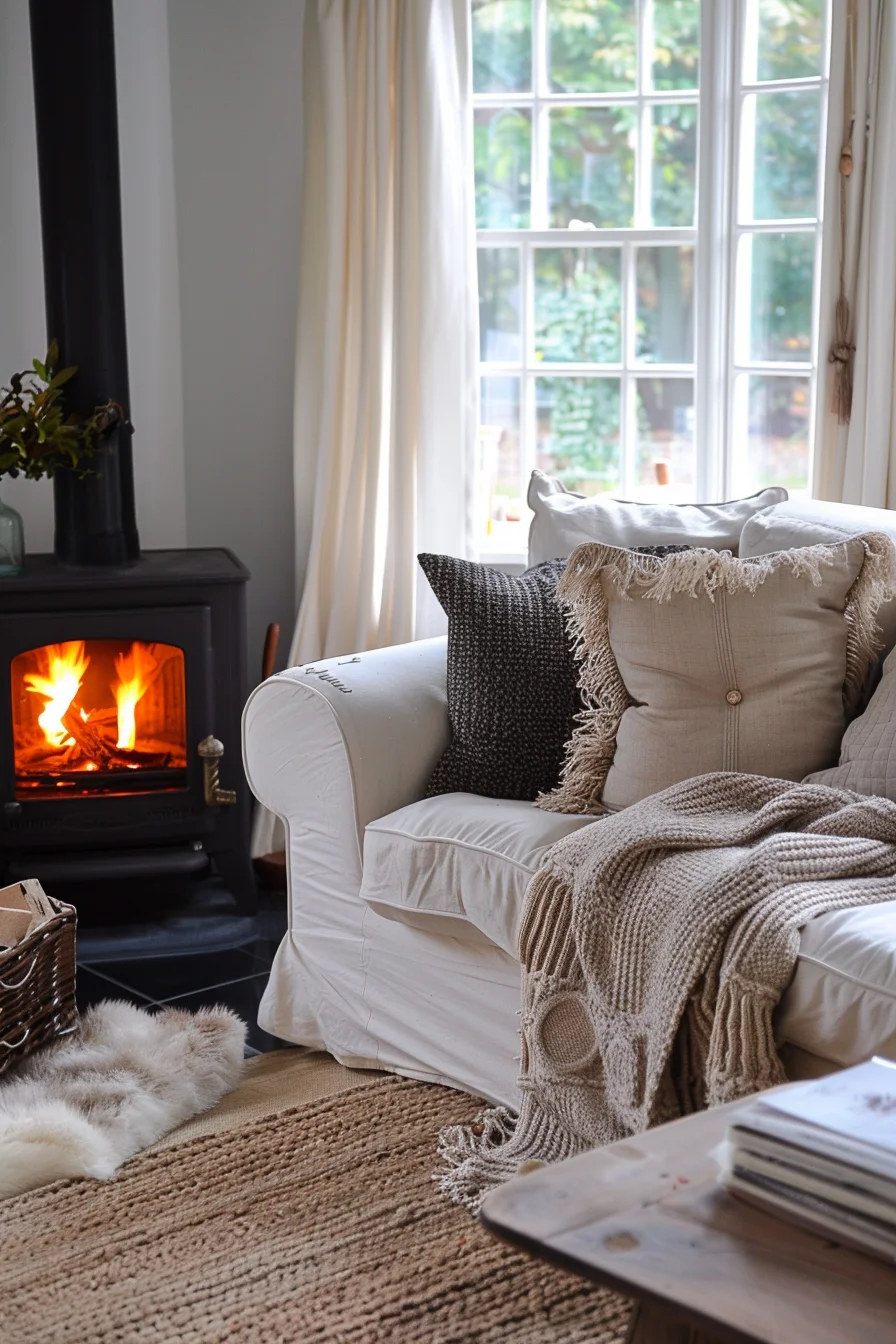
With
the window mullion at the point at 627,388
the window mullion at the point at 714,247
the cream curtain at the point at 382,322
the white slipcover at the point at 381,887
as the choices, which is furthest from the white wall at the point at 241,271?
the white slipcover at the point at 381,887

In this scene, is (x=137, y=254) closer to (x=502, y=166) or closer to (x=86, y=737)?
(x=502, y=166)

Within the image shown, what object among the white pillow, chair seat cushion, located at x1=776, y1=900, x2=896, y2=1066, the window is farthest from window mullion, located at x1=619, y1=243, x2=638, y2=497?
chair seat cushion, located at x1=776, y1=900, x2=896, y2=1066

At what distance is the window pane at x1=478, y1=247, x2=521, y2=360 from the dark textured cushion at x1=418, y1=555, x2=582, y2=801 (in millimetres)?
1424

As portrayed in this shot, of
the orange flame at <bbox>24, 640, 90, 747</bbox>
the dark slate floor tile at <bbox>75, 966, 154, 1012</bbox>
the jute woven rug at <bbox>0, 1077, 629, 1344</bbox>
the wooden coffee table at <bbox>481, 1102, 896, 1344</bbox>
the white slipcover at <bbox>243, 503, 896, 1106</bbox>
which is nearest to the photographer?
the wooden coffee table at <bbox>481, 1102, 896, 1344</bbox>

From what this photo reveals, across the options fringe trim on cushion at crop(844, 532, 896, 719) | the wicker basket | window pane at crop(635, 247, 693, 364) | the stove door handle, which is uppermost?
window pane at crop(635, 247, 693, 364)

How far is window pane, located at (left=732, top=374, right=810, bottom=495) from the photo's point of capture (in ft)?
11.4

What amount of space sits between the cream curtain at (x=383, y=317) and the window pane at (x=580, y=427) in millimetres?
269

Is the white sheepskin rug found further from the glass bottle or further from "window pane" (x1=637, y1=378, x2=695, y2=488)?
"window pane" (x1=637, y1=378, x2=695, y2=488)

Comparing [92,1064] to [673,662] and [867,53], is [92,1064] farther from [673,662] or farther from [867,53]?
[867,53]

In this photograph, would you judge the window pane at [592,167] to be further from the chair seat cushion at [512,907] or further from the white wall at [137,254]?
the chair seat cushion at [512,907]

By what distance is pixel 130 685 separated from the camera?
312 cm

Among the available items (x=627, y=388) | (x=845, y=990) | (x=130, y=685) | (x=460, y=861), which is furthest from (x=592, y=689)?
(x=627, y=388)

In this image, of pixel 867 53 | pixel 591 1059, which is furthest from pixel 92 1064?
pixel 867 53

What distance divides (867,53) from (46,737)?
7.55 ft
